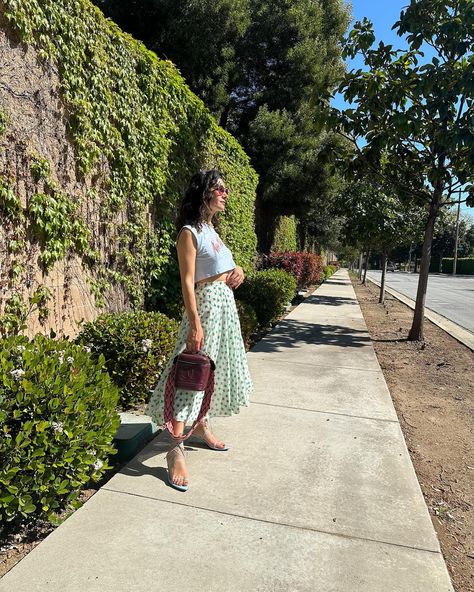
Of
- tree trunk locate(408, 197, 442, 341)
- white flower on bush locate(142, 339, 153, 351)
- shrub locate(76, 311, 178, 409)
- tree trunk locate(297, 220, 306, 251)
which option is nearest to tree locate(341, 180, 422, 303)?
tree trunk locate(408, 197, 442, 341)

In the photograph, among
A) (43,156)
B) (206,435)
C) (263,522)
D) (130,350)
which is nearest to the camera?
(263,522)

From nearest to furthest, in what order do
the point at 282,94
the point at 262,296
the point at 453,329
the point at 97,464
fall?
the point at 97,464, the point at 262,296, the point at 453,329, the point at 282,94

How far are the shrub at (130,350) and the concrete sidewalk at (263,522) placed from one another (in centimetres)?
74

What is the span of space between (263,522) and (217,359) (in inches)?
40.1

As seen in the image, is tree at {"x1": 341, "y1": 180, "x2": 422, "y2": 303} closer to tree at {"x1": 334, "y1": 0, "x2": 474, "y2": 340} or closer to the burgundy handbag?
tree at {"x1": 334, "y1": 0, "x2": 474, "y2": 340}

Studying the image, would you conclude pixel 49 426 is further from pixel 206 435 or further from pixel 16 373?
pixel 206 435

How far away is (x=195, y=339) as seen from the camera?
8.95ft

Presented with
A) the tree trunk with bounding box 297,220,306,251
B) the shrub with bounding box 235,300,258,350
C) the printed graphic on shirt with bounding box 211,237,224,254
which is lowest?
the shrub with bounding box 235,300,258,350

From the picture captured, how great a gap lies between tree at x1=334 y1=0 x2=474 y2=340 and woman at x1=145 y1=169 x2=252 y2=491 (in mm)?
4551

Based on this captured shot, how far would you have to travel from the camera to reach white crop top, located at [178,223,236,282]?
9.05 feet

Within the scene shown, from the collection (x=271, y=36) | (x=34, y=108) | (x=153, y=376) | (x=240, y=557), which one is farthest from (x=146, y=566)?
(x=271, y=36)

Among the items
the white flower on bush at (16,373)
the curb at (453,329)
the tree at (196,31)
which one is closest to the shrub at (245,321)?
the curb at (453,329)

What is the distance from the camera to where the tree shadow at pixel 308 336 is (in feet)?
23.1

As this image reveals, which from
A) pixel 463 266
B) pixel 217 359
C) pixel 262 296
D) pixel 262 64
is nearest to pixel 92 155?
pixel 217 359
